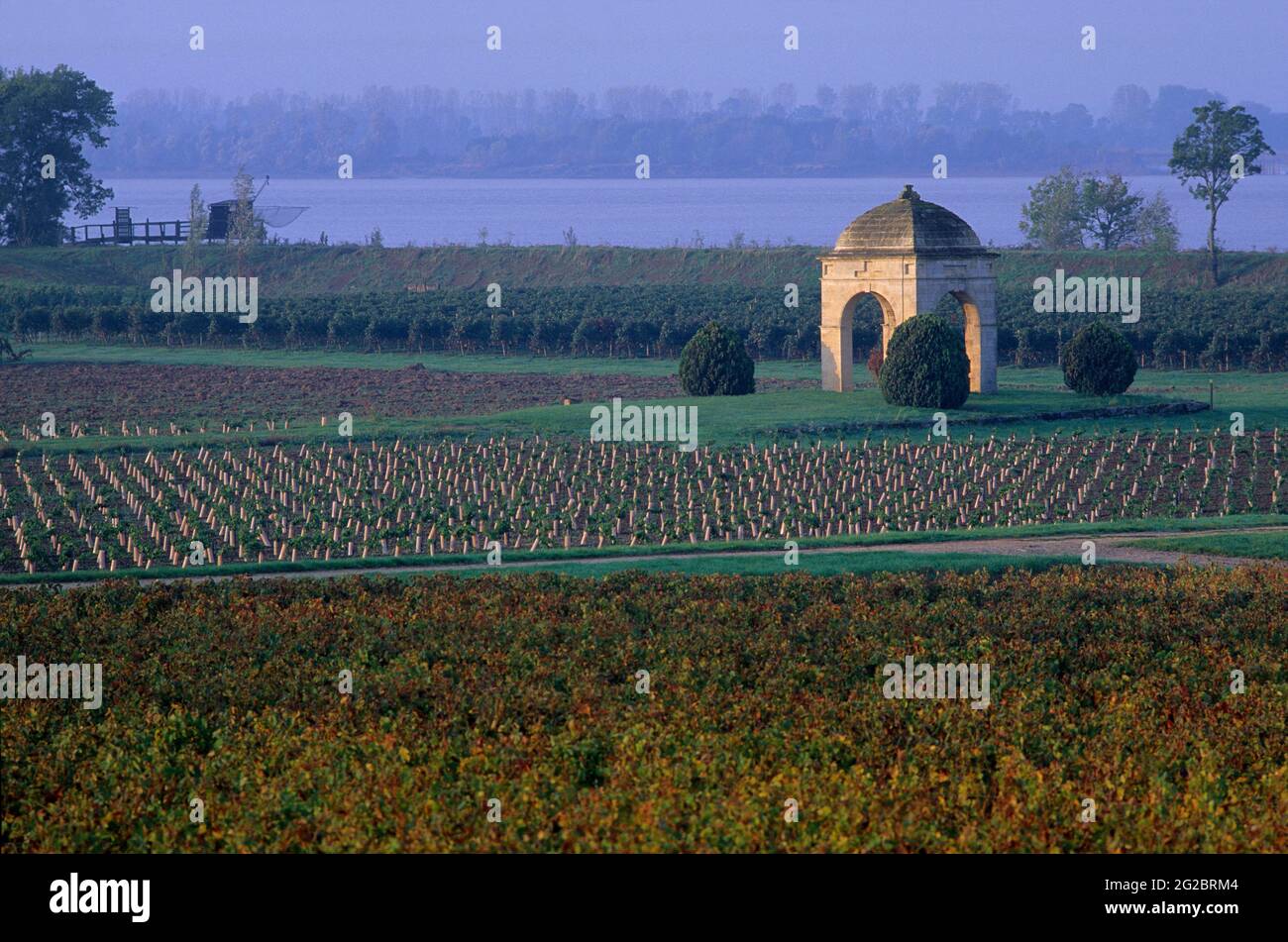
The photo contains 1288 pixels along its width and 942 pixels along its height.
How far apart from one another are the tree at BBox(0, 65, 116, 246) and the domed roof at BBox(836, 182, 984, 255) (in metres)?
63.4

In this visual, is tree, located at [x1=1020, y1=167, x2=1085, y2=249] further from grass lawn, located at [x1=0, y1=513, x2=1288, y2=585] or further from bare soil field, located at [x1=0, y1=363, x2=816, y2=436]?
grass lawn, located at [x1=0, y1=513, x2=1288, y2=585]

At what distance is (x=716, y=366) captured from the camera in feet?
138

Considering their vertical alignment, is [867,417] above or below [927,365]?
below

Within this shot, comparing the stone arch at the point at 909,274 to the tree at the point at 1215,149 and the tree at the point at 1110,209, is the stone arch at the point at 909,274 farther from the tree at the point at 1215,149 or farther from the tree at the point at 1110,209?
the tree at the point at 1110,209

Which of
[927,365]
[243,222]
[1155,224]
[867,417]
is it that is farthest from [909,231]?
[243,222]

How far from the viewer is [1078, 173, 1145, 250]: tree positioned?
96.4 metres

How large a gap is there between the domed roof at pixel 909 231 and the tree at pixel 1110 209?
57.9m

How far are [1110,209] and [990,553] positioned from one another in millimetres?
77998

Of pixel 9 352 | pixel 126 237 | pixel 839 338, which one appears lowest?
pixel 9 352

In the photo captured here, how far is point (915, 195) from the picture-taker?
136ft

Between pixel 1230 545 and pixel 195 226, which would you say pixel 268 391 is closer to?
pixel 1230 545

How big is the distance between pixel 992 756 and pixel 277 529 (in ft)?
53.7
